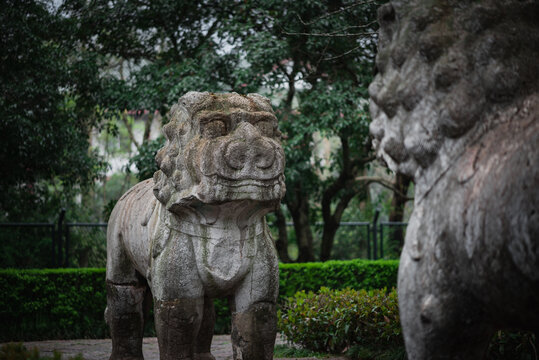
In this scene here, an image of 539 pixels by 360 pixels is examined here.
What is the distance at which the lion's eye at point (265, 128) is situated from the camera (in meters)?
4.09

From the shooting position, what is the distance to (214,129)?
3.96 metres

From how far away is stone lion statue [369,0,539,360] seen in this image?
1.87 m

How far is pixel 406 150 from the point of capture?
2.15 metres

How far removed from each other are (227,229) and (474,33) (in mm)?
2350

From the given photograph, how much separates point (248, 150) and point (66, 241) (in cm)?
717

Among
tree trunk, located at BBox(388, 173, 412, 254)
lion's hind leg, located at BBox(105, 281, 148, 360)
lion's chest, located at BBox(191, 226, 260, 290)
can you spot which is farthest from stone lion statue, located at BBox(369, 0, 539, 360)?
tree trunk, located at BBox(388, 173, 412, 254)

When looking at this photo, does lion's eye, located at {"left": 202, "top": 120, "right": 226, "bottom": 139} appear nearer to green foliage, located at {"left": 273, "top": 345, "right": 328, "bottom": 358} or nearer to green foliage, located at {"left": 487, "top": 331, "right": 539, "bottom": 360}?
green foliage, located at {"left": 487, "top": 331, "right": 539, "bottom": 360}

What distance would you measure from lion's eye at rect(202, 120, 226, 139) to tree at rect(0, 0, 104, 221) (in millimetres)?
6199

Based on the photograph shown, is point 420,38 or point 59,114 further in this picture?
point 59,114

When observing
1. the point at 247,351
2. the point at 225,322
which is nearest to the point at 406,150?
the point at 247,351

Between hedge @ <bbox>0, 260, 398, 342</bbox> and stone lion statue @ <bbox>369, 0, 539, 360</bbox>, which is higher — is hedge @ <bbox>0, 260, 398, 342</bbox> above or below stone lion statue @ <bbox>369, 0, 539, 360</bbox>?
below

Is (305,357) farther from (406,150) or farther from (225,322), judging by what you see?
(406,150)

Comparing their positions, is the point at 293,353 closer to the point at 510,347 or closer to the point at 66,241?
the point at 510,347

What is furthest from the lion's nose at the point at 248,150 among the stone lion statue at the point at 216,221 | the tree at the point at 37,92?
the tree at the point at 37,92
